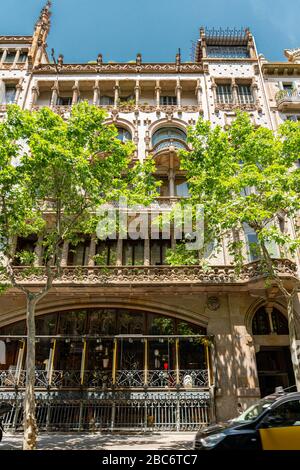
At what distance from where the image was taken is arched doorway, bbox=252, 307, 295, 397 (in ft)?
52.3

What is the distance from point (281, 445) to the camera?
629 centimetres

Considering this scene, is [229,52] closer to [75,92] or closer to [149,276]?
[75,92]

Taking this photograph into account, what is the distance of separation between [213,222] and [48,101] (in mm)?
17545

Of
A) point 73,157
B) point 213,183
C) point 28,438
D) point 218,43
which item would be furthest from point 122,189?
point 218,43

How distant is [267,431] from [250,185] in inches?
318

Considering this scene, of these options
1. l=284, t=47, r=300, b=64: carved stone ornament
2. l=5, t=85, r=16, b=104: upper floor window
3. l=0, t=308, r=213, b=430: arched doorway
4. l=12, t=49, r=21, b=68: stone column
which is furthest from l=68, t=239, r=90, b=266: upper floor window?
l=284, t=47, r=300, b=64: carved stone ornament

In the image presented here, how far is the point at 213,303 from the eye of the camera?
54.1ft

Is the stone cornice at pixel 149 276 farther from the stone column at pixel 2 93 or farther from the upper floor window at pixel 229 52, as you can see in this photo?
the upper floor window at pixel 229 52

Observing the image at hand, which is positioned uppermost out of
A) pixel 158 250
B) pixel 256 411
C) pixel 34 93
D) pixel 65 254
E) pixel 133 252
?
pixel 34 93

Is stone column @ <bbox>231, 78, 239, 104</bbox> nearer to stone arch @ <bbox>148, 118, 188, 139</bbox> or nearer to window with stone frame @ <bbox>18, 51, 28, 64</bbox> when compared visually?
stone arch @ <bbox>148, 118, 188, 139</bbox>

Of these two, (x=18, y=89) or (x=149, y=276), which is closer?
(x=149, y=276)

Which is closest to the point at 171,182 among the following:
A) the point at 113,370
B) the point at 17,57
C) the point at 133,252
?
the point at 133,252

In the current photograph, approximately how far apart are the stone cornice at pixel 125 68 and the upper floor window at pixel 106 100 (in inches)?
80.4

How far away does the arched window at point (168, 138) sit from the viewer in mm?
21202
